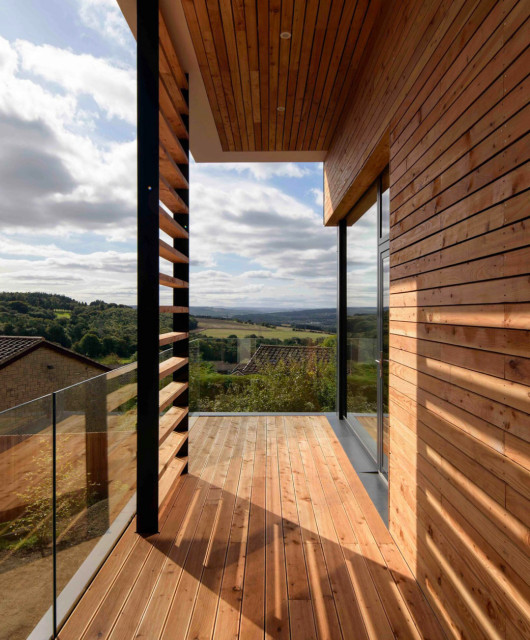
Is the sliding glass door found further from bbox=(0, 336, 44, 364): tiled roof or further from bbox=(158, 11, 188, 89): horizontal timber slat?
bbox=(0, 336, 44, 364): tiled roof

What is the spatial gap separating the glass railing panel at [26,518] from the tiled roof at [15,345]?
14.2 m

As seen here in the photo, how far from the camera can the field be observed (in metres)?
6.01

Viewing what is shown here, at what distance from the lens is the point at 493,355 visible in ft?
4.06

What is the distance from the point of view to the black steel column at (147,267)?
2.25 meters

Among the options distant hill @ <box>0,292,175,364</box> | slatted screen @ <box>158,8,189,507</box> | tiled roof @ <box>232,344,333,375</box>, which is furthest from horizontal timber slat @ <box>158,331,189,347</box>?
distant hill @ <box>0,292,175,364</box>

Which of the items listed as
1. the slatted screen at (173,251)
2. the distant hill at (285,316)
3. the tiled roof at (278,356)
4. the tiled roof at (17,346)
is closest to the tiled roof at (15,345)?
the tiled roof at (17,346)

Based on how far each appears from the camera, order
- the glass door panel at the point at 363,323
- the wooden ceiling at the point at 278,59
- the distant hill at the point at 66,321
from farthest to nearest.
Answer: the distant hill at the point at 66,321 < the glass door panel at the point at 363,323 < the wooden ceiling at the point at 278,59

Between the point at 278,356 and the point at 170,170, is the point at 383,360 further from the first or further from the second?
the point at 278,356

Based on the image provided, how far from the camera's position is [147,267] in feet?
7.46

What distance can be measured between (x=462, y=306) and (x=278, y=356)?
4.56 metres

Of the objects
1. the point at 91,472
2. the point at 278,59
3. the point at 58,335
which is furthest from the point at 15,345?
the point at 278,59

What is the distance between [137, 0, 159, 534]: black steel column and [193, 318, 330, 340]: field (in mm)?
3315

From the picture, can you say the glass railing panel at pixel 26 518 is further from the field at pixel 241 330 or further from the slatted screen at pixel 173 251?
the field at pixel 241 330

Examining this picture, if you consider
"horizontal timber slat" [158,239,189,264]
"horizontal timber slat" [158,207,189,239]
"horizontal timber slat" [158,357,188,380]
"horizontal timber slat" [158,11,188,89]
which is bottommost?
"horizontal timber slat" [158,357,188,380]
